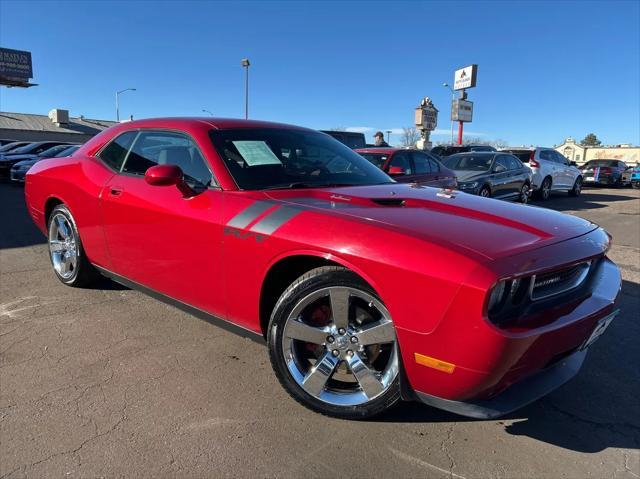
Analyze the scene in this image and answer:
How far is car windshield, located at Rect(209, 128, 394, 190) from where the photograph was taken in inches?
118

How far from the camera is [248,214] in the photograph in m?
2.63

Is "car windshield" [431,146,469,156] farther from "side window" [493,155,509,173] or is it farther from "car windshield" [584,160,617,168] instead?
"side window" [493,155,509,173]

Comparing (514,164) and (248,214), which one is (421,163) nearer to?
(514,164)

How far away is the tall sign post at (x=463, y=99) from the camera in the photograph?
3903 cm

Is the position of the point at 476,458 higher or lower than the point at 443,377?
lower

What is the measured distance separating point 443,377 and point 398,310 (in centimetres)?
34


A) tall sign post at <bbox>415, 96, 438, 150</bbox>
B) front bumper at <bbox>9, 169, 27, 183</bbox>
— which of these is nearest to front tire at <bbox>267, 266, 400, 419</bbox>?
front bumper at <bbox>9, 169, 27, 183</bbox>

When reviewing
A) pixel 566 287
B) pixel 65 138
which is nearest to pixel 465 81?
pixel 65 138

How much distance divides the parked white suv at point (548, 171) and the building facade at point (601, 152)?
188ft

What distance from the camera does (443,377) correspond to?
203 cm

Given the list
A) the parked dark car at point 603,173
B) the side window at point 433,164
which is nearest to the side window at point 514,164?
the side window at point 433,164

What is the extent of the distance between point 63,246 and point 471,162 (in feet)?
31.0

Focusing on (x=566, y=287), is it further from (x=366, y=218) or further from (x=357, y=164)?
(x=357, y=164)

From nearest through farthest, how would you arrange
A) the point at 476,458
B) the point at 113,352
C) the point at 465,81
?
the point at 476,458 → the point at 113,352 → the point at 465,81
